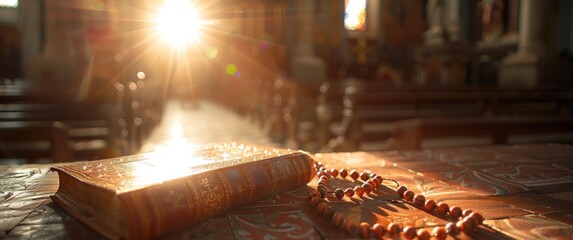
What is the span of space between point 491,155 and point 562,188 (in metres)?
0.53

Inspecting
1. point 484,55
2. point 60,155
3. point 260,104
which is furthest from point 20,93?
point 484,55

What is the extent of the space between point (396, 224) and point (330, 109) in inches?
167

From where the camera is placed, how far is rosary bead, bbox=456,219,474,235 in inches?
30.1

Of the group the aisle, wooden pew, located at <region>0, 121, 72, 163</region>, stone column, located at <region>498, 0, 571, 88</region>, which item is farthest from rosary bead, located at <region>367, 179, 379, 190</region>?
stone column, located at <region>498, 0, 571, 88</region>

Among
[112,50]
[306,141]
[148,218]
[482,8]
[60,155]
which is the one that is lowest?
[306,141]

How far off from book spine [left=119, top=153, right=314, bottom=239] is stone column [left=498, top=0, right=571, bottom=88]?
9.18m

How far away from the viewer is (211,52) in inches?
692

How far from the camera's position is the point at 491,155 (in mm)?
1673

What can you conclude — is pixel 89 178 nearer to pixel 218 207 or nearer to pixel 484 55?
pixel 218 207

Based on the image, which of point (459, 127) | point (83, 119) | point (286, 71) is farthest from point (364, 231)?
point (286, 71)

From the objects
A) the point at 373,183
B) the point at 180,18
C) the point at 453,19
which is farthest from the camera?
the point at 180,18

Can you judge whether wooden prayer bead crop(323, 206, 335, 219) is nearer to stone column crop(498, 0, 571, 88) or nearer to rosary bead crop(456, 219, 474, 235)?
rosary bead crop(456, 219, 474, 235)

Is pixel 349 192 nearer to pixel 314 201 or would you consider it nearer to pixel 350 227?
pixel 314 201

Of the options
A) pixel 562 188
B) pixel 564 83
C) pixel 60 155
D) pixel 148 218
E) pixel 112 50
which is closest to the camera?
pixel 148 218
